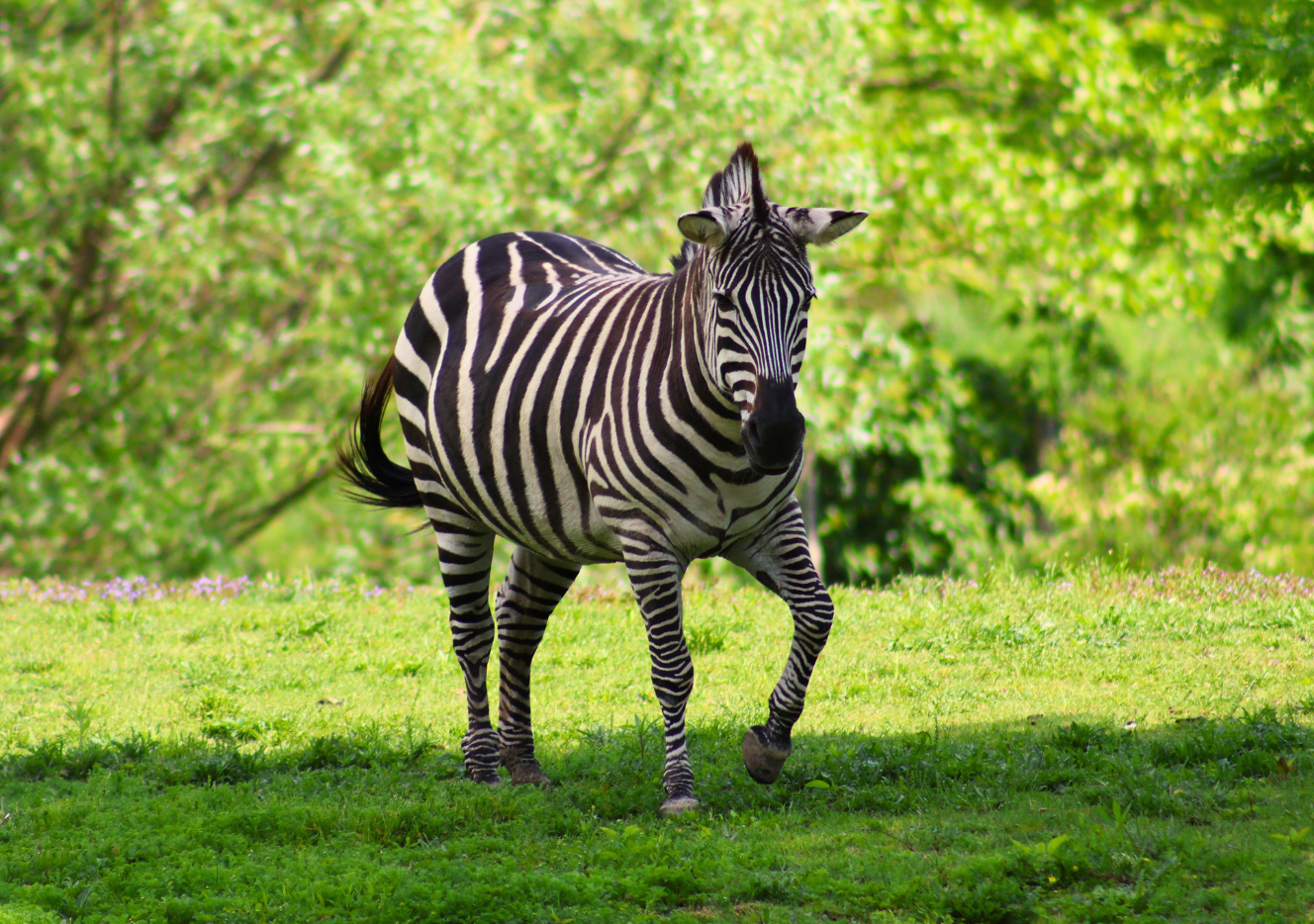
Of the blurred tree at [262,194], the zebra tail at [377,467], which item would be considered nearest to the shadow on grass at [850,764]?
the zebra tail at [377,467]

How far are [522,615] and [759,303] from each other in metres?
2.41

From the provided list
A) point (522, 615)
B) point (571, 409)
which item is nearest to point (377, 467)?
point (522, 615)

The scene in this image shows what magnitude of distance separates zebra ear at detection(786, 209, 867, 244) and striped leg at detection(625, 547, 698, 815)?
1469 millimetres

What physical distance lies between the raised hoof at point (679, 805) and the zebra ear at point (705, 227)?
7.68 ft

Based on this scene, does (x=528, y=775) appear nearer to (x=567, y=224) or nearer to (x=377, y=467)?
(x=377, y=467)

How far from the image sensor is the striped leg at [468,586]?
6.98 meters

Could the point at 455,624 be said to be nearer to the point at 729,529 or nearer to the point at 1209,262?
the point at 729,529

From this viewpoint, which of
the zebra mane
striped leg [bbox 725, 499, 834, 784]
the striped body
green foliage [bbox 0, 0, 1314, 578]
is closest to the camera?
the striped body

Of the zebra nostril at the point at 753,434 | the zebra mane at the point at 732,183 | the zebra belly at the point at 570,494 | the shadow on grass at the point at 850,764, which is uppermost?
the zebra mane at the point at 732,183

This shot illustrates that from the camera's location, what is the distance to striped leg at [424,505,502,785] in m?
6.98

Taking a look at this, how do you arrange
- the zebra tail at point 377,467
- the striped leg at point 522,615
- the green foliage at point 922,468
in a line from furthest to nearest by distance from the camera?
the green foliage at point 922,468
the zebra tail at point 377,467
the striped leg at point 522,615

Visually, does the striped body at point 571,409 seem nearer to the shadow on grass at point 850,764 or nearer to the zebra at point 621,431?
the zebra at point 621,431

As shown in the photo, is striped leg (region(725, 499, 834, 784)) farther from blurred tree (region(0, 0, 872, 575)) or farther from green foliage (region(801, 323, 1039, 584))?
green foliage (region(801, 323, 1039, 584))

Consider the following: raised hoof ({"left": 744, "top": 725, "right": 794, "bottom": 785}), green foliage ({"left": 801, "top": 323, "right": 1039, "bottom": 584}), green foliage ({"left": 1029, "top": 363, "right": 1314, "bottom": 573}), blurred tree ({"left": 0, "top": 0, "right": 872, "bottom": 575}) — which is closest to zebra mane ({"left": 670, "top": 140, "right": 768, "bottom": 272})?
raised hoof ({"left": 744, "top": 725, "right": 794, "bottom": 785})
